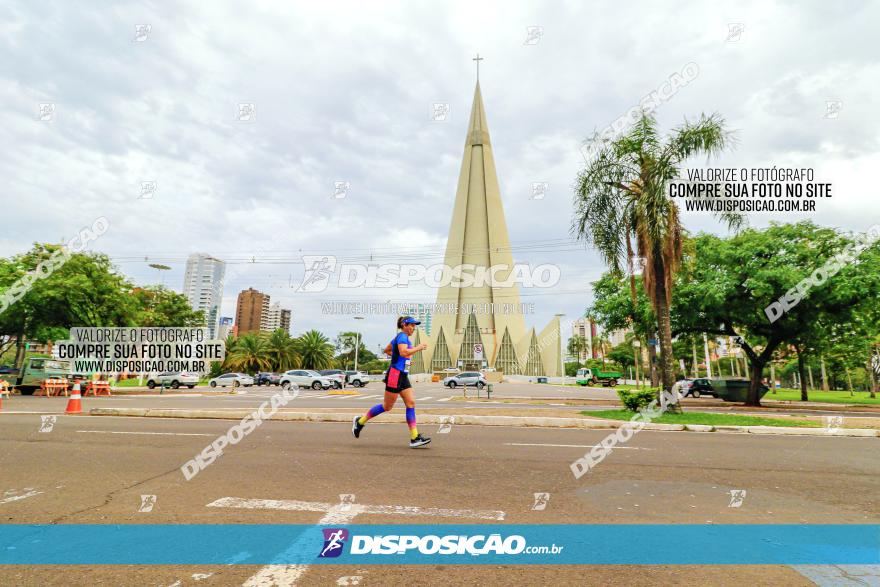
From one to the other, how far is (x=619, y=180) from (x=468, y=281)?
3166 inches

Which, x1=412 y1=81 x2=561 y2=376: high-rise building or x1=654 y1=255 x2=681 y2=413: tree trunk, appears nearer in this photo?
x1=654 y1=255 x2=681 y2=413: tree trunk

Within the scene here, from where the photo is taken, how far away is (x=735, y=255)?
1938cm

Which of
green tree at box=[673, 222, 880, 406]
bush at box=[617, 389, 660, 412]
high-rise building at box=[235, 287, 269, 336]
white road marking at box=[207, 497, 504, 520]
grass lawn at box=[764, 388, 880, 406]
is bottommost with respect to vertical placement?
grass lawn at box=[764, 388, 880, 406]

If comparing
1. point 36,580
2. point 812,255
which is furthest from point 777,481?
point 812,255

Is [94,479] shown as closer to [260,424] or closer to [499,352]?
[260,424]

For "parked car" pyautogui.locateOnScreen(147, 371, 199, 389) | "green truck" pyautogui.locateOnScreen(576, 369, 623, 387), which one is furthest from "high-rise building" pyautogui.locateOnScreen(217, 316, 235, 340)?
"green truck" pyautogui.locateOnScreen(576, 369, 623, 387)

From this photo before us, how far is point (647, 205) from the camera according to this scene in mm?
13586

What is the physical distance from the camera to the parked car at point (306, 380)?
116 feet

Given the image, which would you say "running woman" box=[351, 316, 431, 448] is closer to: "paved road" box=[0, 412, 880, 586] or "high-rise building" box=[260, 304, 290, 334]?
"paved road" box=[0, 412, 880, 586]

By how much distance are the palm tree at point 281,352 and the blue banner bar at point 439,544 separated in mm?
56980
